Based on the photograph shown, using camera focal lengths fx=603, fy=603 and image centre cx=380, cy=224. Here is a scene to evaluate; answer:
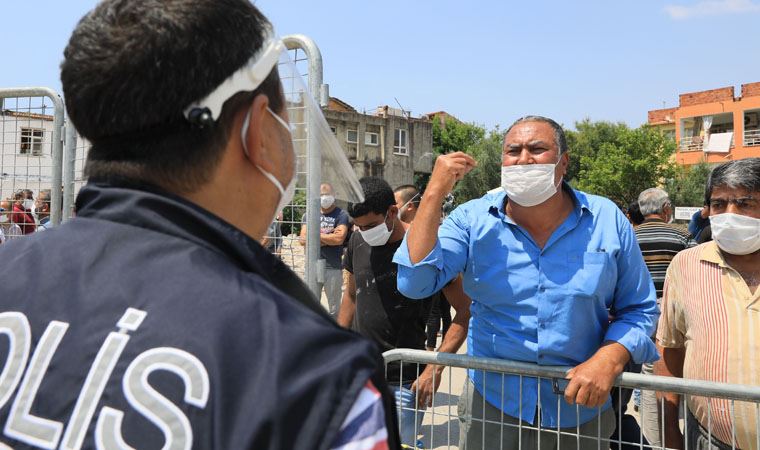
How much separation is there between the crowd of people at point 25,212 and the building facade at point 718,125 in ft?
142

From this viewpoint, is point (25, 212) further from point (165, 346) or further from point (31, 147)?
point (165, 346)

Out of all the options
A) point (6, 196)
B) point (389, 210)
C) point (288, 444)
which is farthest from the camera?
point (6, 196)


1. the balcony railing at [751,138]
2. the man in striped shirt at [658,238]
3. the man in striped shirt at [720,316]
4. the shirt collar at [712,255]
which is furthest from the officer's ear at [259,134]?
the balcony railing at [751,138]

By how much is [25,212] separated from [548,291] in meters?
4.99

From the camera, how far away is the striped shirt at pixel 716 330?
2.56m

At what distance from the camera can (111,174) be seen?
3.43 feet

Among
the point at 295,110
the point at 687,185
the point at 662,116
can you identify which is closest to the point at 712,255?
the point at 295,110

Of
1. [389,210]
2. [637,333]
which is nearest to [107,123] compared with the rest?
[637,333]

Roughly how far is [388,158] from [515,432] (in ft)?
142

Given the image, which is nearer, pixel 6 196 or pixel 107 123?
pixel 107 123

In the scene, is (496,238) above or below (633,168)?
below

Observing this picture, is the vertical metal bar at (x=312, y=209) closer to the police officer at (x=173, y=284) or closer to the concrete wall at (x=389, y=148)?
the police officer at (x=173, y=284)

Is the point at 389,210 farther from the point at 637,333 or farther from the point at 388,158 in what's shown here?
the point at 388,158

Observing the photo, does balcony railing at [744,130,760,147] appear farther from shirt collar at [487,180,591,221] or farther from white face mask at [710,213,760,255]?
shirt collar at [487,180,591,221]
